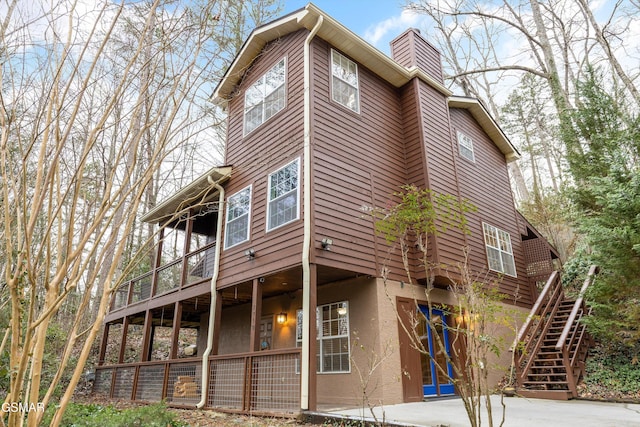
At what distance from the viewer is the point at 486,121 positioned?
12398 millimetres

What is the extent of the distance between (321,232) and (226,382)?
3384 mm

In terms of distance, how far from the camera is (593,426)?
15.0 feet

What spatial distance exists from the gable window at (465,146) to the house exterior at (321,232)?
0.06 m

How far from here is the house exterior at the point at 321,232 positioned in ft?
23.9

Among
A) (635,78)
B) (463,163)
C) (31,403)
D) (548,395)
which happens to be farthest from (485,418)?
(635,78)

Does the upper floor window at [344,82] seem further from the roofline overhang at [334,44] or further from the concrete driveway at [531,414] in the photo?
the concrete driveway at [531,414]

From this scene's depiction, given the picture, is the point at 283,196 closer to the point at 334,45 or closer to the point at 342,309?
the point at 342,309

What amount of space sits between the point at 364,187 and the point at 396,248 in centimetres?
143

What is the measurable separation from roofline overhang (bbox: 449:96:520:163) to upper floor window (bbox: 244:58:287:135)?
4961mm

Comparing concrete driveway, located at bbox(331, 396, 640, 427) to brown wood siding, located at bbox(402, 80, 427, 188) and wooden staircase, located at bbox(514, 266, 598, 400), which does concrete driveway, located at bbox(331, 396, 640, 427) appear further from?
brown wood siding, located at bbox(402, 80, 427, 188)

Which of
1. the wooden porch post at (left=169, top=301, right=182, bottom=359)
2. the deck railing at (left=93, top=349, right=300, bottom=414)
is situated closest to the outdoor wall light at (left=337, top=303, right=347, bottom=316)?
the deck railing at (left=93, top=349, right=300, bottom=414)

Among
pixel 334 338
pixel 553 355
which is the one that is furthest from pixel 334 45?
pixel 553 355

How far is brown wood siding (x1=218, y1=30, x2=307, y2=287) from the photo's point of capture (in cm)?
765

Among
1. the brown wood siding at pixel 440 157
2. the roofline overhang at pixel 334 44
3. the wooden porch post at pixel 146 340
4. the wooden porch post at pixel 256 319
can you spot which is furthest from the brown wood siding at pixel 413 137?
the wooden porch post at pixel 146 340
